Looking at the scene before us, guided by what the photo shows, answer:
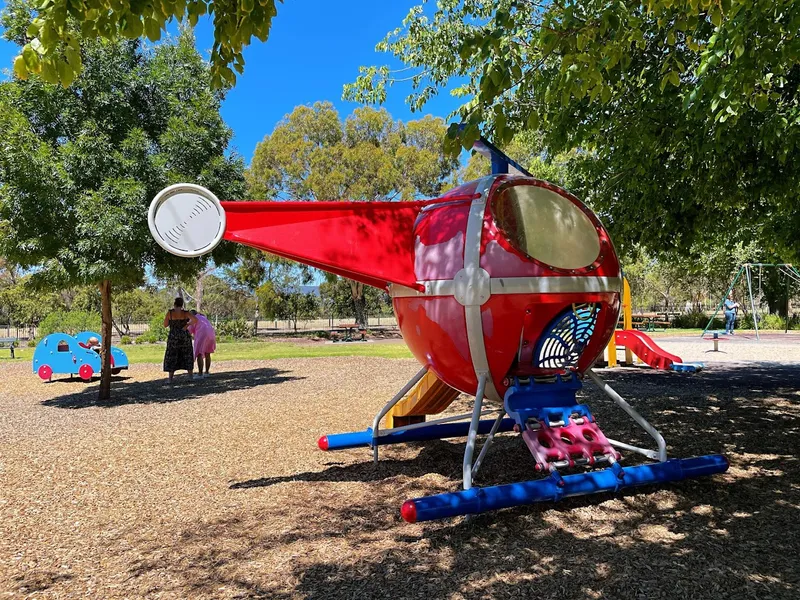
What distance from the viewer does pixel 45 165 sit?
8.86m

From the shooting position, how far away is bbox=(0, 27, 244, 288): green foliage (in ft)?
29.5

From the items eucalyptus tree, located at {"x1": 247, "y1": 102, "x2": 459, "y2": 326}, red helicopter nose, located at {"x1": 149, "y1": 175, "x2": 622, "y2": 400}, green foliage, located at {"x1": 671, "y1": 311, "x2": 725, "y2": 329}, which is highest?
eucalyptus tree, located at {"x1": 247, "y1": 102, "x2": 459, "y2": 326}

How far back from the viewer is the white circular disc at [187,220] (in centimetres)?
419

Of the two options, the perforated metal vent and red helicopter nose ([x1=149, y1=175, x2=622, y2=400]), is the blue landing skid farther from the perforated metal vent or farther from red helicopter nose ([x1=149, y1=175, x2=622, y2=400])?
the perforated metal vent

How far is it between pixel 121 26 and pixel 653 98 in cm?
554

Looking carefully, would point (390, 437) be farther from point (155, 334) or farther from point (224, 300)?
point (224, 300)

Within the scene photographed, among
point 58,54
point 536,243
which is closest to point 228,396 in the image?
point 536,243

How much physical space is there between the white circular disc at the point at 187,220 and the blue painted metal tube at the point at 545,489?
7.62 feet

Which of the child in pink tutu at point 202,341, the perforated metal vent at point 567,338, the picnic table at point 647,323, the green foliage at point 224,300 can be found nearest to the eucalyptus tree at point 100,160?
the child in pink tutu at point 202,341

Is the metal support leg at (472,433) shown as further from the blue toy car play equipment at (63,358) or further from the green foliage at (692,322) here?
the green foliage at (692,322)

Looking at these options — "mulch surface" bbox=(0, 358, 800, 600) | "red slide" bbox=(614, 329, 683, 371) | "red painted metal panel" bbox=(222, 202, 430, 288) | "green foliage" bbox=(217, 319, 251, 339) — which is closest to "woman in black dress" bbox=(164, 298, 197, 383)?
"mulch surface" bbox=(0, 358, 800, 600)

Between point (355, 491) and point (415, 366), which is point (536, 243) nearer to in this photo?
point (355, 491)

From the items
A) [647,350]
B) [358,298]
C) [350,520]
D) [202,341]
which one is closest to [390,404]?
[350,520]

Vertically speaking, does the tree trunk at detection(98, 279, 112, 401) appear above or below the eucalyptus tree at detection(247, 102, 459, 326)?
below
